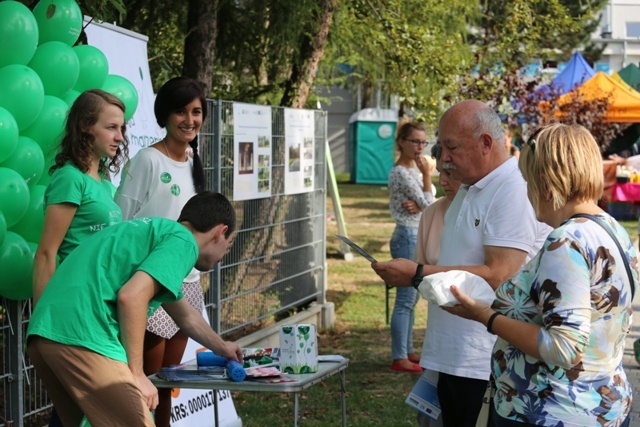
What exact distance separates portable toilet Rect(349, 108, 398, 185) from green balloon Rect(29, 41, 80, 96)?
99.5 feet

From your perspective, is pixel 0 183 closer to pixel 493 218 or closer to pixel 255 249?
pixel 493 218

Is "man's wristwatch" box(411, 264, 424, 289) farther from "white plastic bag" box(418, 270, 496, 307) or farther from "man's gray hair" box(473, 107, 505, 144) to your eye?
"white plastic bag" box(418, 270, 496, 307)

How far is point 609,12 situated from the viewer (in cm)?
4856

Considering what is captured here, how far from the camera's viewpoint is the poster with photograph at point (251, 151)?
7973 millimetres

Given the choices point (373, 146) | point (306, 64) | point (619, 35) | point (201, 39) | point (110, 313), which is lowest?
point (373, 146)

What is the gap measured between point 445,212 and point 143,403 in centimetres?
186

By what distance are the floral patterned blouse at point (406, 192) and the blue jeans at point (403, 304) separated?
108mm

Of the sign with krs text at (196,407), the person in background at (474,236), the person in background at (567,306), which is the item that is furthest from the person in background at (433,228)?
the sign with krs text at (196,407)

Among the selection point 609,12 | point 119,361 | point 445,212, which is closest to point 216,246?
point 119,361

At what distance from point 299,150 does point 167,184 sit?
14.7 feet

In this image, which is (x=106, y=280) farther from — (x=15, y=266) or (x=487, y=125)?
(x=487, y=125)

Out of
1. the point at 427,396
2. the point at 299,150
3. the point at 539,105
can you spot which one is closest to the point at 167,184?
the point at 427,396

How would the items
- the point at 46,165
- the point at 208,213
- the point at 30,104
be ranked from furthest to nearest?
the point at 46,165 < the point at 30,104 < the point at 208,213

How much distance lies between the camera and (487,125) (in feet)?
13.5
